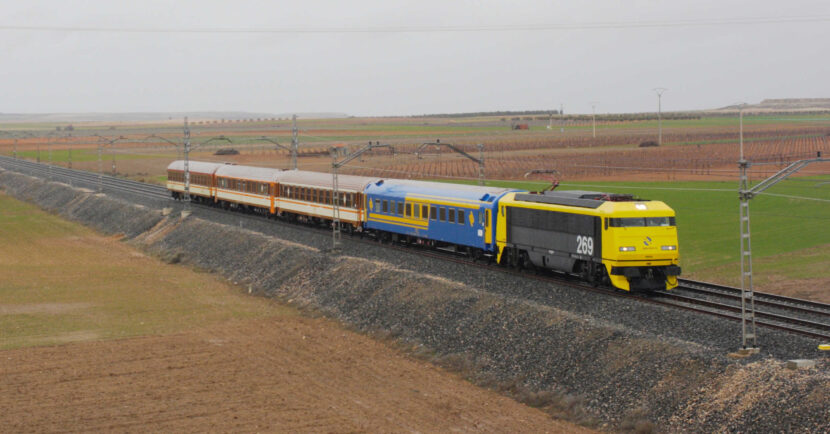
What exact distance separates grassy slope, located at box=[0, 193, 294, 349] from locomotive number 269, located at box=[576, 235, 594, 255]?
47.0 ft

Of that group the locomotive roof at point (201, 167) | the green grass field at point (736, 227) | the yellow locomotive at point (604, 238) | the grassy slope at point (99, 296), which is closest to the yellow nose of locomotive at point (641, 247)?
the yellow locomotive at point (604, 238)

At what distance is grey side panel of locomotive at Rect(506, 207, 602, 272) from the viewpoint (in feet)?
103

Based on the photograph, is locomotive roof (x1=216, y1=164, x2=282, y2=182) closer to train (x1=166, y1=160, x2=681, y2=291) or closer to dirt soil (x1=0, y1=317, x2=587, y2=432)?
train (x1=166, y1=160, x2=681, y2=291)

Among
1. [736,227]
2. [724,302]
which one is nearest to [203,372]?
[724,302]

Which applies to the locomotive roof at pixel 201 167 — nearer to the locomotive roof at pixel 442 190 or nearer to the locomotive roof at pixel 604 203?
the locomotive roof at pixel 442 190

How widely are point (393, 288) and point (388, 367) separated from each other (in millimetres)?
7663

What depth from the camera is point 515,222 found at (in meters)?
36.1

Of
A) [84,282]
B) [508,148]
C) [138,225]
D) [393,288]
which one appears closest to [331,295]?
[393,288]

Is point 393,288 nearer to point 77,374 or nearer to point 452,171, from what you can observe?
point 77,374

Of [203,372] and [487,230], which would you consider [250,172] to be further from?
[203,372]

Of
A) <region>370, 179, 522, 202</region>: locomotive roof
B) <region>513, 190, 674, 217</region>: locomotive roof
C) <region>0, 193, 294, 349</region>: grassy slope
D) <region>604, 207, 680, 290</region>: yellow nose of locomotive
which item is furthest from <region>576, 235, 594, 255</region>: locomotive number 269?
<region>0, 193, 294, 349</region>: grassy slope

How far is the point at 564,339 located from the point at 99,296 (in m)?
26.5

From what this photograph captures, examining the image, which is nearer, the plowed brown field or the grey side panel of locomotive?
the plowed brown field

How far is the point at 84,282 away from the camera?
159 feet
